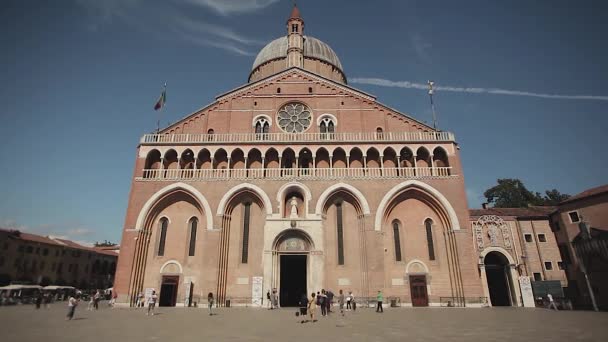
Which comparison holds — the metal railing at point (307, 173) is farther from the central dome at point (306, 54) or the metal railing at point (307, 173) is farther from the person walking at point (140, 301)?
the central dome at point (306, 54)

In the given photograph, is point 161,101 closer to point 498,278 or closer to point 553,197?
point 498,278

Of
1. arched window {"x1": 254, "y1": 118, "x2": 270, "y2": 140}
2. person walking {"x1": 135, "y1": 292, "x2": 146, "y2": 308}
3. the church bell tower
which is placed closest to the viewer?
person walking {"x1": 135, "y1": 292, "x2": 146, "y2": 308}

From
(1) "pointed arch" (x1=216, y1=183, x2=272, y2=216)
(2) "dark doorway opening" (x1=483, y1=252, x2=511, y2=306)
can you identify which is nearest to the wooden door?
(2) "dark doorway opening" (x1=483, y1=252, x2=511, y2=306)

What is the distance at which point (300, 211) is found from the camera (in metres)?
24.2

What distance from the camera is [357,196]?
23547mm

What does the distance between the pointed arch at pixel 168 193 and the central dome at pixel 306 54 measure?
66.2ft

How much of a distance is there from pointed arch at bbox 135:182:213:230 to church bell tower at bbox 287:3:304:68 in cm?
1663

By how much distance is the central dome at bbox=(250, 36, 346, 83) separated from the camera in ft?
128

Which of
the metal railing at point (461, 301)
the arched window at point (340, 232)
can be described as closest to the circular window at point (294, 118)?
the arched window at point (340, 232)

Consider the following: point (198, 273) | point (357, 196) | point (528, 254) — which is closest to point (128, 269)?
point (198, 273)

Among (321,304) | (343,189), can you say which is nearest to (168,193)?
(343,189)

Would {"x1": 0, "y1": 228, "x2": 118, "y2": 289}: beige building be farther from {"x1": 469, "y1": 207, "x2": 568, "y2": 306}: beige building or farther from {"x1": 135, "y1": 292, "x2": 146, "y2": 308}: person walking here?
{"x1": 469, "y1": 207, "x2": 568, "y2": 306}: beige building

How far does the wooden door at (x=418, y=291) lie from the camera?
21953 mm

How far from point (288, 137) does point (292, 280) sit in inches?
447
